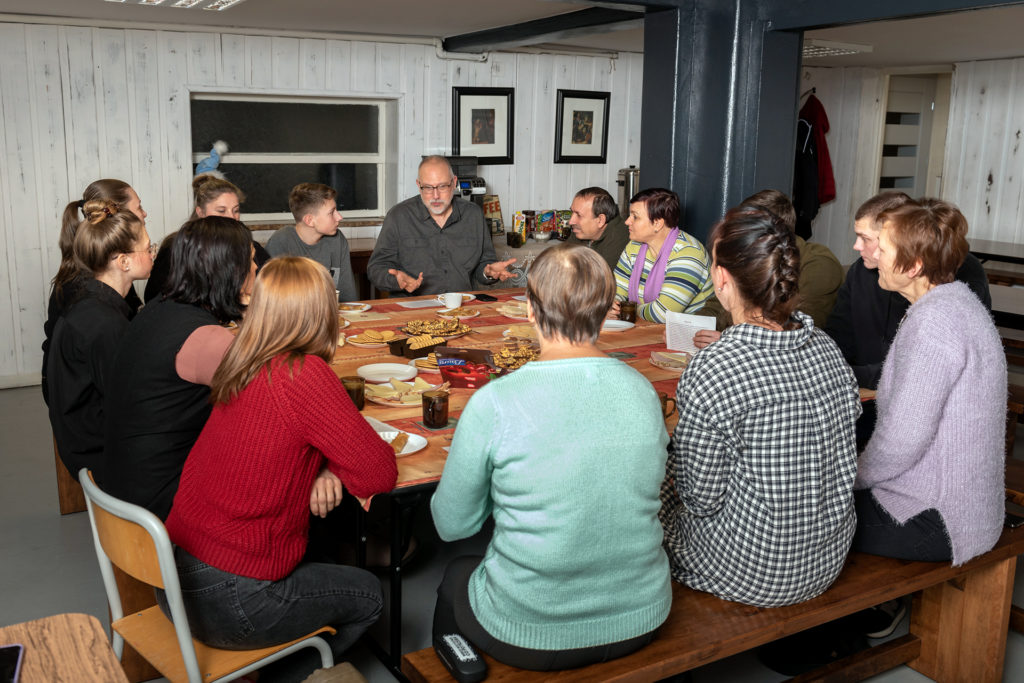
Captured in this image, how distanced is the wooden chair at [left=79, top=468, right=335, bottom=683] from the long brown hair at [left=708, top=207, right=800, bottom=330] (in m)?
1.28

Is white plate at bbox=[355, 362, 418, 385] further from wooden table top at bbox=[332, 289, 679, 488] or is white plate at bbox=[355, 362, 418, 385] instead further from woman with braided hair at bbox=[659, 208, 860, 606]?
woman with braided hair at bbox=[659, 208, 860, 606]

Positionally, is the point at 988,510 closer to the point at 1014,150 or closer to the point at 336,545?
the point at 336,545

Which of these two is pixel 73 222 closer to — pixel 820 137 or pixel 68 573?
pixel 68 573

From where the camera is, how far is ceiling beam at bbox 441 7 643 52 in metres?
4.92

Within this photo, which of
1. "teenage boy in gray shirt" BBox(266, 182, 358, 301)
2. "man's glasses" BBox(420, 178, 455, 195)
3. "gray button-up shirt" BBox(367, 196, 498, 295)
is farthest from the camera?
"gray button-up shirt" BBox(367, 196, 498, 295)

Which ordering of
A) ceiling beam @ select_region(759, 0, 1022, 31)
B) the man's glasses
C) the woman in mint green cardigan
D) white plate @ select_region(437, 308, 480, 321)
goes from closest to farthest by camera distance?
the woman in mint green cardigan, ceiling beam @ select_region(759, 0, 1022, 31), white plate @ select_region(437, 308, 480, 321), the man's glasses

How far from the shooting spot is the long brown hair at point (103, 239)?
293 cm

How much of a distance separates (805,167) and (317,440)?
696 centimetres

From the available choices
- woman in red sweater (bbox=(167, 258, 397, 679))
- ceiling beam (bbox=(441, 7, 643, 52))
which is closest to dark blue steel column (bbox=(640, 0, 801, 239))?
ceiling beam (bbox=(441, 7, 643, 52))

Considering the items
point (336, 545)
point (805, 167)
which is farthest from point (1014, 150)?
point (336, 545)

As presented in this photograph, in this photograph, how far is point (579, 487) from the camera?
1802mm

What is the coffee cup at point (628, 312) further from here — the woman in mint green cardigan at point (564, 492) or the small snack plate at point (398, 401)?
the woman in mint green cardigan at point (564, 492)

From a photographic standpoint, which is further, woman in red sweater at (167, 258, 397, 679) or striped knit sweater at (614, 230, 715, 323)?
striped knit sweater at (614, 230, 715, 323)

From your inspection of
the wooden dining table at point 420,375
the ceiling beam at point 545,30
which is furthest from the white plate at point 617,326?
the ceiling beam at point 545,30
